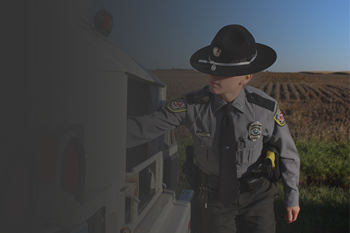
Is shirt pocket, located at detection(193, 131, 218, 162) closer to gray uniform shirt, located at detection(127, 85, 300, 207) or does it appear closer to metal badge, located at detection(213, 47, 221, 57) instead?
gray uniform shirt, located at detection(127, 85, 300, 207)

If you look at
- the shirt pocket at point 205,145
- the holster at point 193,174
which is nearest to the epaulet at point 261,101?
the shirt pocket at point 205,145

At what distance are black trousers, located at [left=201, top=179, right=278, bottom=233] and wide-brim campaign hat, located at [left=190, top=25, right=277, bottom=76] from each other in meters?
0.79

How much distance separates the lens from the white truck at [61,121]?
499 mm

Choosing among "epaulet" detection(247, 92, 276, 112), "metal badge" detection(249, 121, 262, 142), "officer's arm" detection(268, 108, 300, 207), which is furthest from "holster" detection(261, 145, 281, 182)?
"epaulet" detection(247, 92, 276, 112)

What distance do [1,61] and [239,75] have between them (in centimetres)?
115

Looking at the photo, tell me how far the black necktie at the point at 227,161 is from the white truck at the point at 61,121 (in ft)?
2.18

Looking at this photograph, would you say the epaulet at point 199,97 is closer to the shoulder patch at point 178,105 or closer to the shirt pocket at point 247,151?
the shoulder patch at point 178,105

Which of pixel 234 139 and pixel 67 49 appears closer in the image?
pixel 67 49

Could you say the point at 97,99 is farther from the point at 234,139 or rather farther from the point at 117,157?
the point at 234,139

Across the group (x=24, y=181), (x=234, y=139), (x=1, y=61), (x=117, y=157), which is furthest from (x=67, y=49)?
(x=234, y=139)

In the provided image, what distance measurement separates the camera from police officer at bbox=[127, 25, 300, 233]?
1450 millimetres

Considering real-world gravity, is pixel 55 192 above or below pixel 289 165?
above

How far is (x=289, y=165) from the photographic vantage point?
1732mm

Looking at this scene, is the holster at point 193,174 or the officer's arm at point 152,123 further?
the holster at point 193,174
